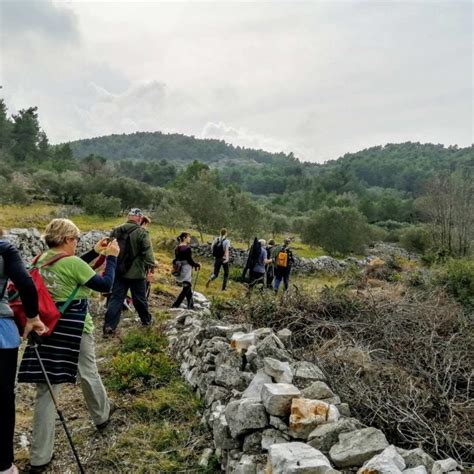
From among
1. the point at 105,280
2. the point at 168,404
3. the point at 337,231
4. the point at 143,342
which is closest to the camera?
the point at 105,280

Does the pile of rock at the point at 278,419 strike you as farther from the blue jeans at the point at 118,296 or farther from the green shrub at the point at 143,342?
the blue jeans at the point at 118,296

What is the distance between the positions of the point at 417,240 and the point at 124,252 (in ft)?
120

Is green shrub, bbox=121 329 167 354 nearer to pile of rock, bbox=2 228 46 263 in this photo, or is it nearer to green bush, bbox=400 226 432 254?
pile of rock, bbox=2 228 46 263

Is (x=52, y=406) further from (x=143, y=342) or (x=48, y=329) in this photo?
(x=143, y=342)

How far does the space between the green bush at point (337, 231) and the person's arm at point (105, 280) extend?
38424mm

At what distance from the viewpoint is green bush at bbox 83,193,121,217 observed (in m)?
34.8

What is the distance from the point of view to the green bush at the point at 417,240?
36.3 m

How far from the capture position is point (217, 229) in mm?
31750

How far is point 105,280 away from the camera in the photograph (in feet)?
12.3

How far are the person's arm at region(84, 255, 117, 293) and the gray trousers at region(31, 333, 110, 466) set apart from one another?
485mm

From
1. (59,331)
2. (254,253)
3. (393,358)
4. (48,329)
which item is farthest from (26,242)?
(393,358)

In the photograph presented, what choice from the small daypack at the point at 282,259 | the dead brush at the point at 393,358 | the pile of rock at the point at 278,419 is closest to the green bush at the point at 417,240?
the small daypack at the point at 282,259

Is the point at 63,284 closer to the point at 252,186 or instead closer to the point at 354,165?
the point at 252,186

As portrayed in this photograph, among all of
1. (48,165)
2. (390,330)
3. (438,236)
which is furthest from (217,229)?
(48,165)
